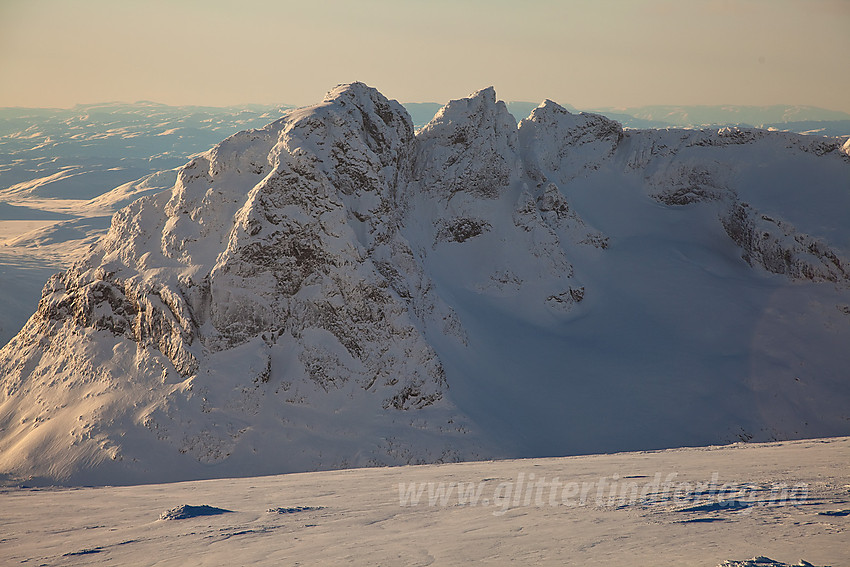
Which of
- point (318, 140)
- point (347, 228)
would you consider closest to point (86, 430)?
point (347, 228)

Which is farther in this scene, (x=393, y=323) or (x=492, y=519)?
(x=393, y=323)

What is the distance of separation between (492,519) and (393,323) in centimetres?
1577

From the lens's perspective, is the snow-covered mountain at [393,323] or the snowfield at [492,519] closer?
the snowfield at [492,519]

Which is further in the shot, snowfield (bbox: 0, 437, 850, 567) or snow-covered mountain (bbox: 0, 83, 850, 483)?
snow-covered mountain (bbox: 0, 83, 850, 483)

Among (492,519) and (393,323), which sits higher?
(492,519)

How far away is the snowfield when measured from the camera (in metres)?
7.70

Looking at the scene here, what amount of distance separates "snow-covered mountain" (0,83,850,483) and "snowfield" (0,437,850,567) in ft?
28.5

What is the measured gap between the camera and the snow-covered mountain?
75.0 ft

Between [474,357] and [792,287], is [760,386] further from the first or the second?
[474,357]

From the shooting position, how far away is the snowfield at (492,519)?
25.3ft

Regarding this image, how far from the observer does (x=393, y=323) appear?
82.3 ft

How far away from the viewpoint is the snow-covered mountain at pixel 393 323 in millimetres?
22859

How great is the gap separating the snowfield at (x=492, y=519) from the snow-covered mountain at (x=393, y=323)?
28.5 feet

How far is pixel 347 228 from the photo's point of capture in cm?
2503
